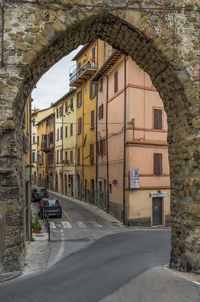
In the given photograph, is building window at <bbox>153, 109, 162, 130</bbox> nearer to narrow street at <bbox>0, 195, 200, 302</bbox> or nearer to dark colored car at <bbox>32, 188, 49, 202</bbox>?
narrow street at <bbox>0, 195, 200, 302</bbox>

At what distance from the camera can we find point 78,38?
8961 millimetres

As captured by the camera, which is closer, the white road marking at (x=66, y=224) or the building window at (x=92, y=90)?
the white road marking at (x=66, y=224)

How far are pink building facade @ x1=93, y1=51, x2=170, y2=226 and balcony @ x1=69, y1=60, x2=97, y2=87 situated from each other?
6.36 meters

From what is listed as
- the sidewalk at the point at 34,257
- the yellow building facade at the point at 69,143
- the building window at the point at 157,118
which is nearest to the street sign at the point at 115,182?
the building window at the point at 157,118

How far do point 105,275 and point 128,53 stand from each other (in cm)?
611

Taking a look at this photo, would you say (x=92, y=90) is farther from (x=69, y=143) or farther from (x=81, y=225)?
(x=81, y=225)

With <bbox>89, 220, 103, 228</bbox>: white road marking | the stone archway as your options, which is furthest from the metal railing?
the stone archway

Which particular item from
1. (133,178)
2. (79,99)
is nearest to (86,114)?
(79,99)

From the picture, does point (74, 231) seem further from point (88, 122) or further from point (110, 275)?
point (88, 122)

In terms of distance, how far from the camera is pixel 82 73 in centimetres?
3042

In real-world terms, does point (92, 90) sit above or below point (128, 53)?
above

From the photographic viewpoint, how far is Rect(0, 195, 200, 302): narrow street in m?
6.40

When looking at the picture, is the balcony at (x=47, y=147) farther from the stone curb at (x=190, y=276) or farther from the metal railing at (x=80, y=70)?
the stone curb at (x=190, y=276)

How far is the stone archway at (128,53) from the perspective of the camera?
760cm
